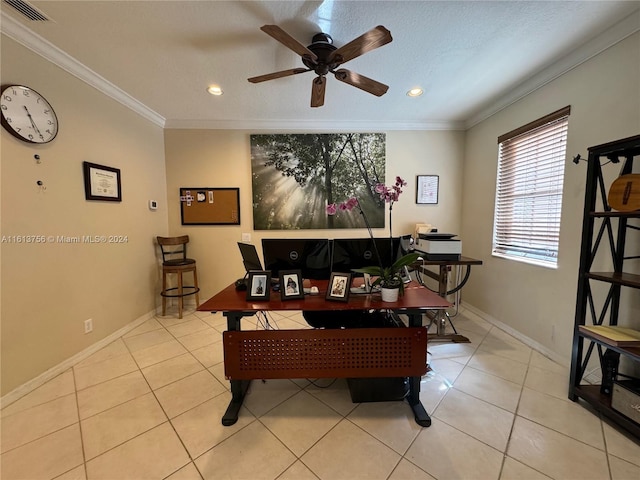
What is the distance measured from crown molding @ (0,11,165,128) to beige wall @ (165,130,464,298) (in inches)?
27.9

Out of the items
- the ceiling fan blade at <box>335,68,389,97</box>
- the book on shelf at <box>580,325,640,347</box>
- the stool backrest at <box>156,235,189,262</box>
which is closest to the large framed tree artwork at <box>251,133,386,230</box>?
the stool backrest at <box>156,235,189,262</box>

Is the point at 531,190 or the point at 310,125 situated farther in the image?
the point at 310,125

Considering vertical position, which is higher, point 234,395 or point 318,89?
point 318,89

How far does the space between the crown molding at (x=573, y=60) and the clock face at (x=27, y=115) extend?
4097mm

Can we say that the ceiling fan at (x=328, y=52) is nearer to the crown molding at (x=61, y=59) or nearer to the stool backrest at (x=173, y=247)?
the crown molding at (x=61, y=59)

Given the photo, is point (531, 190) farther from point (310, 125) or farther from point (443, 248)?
point (310, 125)

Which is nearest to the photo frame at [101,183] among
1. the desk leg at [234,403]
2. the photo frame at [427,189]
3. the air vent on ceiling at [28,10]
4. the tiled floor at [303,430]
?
the air vent on ceiling at [28,10]

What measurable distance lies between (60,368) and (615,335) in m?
3.89

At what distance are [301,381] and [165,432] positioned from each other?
0.90 m

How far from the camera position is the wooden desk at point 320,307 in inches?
55.4

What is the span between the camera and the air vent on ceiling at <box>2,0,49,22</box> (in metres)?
1.43

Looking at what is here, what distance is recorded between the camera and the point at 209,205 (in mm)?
3273

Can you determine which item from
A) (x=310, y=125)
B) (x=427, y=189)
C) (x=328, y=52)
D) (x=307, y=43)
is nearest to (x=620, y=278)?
(x=427, y=189)

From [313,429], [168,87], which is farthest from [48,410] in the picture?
[168,87]
